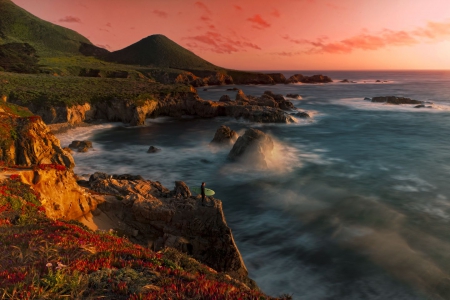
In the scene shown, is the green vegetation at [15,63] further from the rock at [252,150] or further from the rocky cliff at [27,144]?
the rock at [252,150]

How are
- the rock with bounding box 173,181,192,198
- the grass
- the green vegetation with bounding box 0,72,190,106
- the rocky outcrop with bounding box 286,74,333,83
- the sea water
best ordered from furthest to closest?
the rocky outcrop with bounding box 286,74,333,83 → the green vegetation with bounding box 0,72,190,106 → the rock with bounding box 173,181,192,198 → the sea water → the grass

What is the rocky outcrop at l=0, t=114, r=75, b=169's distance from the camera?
2348 centimetres

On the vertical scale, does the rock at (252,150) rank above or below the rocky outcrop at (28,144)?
below

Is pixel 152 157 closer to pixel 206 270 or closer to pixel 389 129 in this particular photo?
pixel 206 270

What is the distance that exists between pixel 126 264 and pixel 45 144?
2152 cm

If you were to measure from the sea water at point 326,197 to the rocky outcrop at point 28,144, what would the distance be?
4619 millimetres

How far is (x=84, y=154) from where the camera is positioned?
35875 mm

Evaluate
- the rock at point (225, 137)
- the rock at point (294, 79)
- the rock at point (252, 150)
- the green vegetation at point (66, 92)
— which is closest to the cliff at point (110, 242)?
the rock at point (252, 150)

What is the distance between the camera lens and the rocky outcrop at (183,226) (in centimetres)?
1531

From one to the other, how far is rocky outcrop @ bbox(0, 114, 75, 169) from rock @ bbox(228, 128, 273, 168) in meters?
16.1

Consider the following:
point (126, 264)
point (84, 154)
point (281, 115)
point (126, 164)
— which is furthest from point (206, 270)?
point (281, 115)

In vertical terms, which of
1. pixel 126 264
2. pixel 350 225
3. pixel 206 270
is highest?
pixel 126 264

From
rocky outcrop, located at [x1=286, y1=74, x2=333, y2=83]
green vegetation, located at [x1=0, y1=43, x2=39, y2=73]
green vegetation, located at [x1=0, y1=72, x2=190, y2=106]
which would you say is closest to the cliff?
green vegetation, located at [x1=0, y1=72, x2=190, y2=106]

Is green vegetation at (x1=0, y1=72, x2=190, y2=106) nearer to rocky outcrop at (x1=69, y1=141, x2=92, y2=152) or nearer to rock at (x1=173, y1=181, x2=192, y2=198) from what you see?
rocky outcrop at (x1=69, y1=141, x2=92, y2=152)
